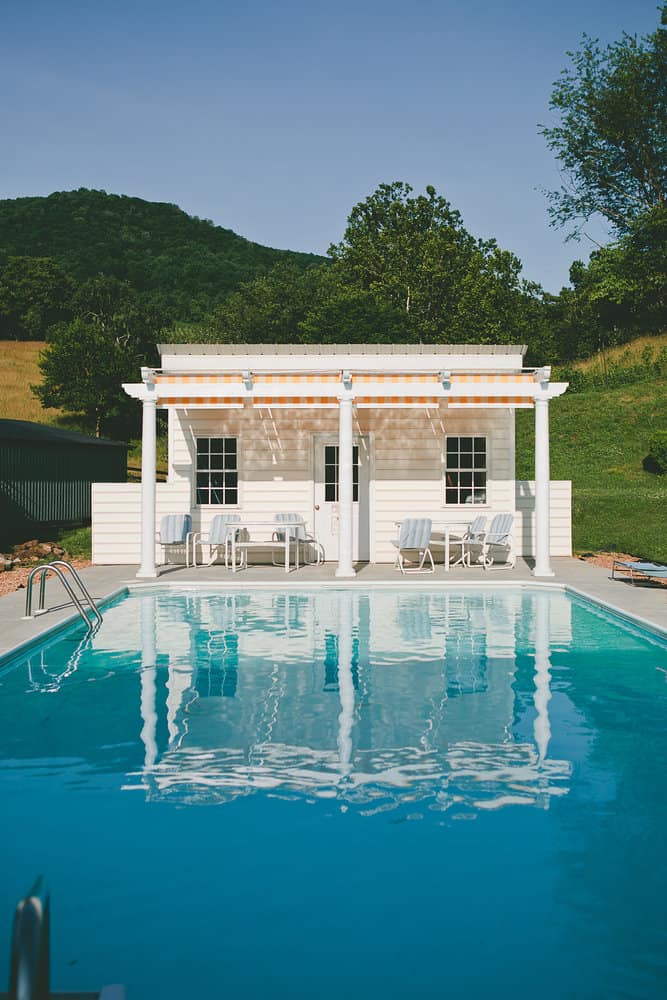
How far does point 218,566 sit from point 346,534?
3060 mm

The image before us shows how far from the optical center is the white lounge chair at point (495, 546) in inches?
570

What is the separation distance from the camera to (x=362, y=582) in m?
12.6

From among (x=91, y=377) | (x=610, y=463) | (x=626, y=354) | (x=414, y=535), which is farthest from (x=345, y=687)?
(x=626, y=354)

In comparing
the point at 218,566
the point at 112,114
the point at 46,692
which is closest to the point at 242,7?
the point at 112,114

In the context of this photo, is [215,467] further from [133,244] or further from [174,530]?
[133,244]

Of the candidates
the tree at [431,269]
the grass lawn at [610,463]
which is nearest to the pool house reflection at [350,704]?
the grass lawn at [610,463]

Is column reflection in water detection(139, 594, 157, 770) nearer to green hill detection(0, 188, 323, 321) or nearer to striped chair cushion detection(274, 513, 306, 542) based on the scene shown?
striped chair cushion detection(274, 513, 306, 542)

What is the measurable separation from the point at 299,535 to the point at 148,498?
A: 308 cm

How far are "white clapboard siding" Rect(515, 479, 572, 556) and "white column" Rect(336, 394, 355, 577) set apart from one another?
406cm

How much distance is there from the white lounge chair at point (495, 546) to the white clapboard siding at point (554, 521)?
1.50ft

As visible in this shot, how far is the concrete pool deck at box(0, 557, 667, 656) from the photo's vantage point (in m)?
9.66

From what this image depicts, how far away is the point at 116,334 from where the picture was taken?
48656mm

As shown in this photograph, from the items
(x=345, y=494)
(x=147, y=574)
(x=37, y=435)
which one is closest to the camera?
(x=147, y=574)

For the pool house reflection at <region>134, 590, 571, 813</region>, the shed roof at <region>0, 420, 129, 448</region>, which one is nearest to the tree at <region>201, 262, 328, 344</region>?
the shed roof at <region>0, 420, 129, 448</region>
